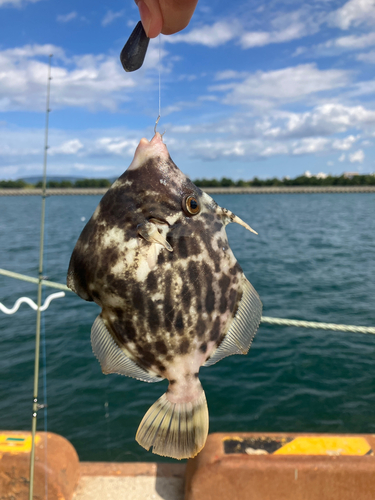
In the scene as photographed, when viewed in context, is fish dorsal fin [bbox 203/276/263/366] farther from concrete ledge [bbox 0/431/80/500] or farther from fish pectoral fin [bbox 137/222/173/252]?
concrete ledge [bbox 0/431/80/500]

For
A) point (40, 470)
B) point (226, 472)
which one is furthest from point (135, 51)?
point (40, 470)

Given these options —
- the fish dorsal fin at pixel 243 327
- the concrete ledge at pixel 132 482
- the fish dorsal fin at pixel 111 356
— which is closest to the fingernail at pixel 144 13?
the fish dorsal fin at pixel 243 327

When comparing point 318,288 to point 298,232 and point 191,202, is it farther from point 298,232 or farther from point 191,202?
point 298,232

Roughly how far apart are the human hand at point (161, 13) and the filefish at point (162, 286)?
497 mm

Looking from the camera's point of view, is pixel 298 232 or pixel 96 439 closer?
pixel 96 439

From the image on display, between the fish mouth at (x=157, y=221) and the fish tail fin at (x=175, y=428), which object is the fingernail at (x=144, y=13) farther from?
the fish tail fin at (x=175, y=428)

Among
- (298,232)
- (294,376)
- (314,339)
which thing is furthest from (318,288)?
(298,232)

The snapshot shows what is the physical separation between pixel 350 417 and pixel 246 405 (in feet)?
8.42

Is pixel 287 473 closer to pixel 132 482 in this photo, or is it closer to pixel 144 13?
pixel 132 482

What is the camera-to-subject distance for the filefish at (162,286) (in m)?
1.84

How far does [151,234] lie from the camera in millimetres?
1768

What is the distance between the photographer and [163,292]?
1.85m

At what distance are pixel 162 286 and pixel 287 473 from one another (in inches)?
156

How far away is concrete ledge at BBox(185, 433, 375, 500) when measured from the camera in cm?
464
